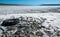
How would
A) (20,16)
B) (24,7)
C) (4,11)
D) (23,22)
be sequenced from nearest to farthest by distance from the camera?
(23,22) → (20,16) → (4,11) → (24,7)

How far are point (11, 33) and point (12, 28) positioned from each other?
0.06 meters

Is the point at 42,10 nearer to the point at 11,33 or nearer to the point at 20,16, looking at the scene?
the point at 20,16

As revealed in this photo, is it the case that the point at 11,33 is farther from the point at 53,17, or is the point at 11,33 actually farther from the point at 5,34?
the point at 53,17

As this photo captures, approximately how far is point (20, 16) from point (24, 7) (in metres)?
0.30

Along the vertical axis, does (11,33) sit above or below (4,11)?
below

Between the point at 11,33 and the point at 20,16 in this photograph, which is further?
the point at 20,16

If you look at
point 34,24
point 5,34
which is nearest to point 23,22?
point 34,24

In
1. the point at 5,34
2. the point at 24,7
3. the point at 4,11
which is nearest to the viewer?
the point at 5,34

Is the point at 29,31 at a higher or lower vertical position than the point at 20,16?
lower

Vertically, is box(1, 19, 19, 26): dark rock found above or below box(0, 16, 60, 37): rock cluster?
above

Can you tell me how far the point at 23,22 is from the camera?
100 cm

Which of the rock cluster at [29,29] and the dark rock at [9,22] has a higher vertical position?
the dark rock at [9,22]

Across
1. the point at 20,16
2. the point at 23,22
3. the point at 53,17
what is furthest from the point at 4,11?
the point at 53,17

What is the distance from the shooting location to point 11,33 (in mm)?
898
